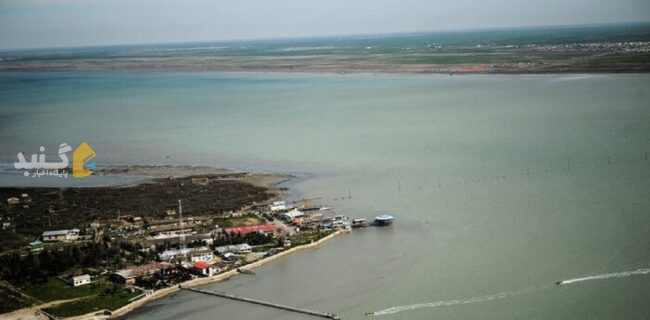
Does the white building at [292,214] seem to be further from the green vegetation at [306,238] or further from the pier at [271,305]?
the pier at [271,305]

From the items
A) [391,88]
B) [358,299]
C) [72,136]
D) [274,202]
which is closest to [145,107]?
[72,136]

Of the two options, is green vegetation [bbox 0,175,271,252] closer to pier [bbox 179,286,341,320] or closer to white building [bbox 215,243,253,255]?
white building [bbox 215,243,253,255]

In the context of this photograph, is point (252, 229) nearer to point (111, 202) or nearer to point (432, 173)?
point (111, 202)

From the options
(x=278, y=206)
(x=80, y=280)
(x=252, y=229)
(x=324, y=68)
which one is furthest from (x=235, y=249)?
(x=324, y=68)

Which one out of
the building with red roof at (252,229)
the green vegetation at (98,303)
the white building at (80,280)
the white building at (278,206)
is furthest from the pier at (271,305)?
the white building at (278,206)

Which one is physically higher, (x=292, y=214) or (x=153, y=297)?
(x=292, y=214)
